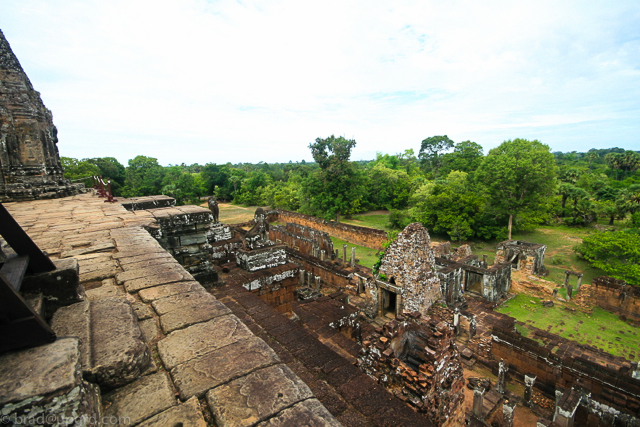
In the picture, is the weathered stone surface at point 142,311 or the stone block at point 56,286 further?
the weathered stone surface at point 142,311

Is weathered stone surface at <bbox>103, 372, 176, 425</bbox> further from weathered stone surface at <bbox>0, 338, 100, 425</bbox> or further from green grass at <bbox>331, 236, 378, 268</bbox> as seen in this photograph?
green grass at <bbox>331, 236, 378, 268</bbox>

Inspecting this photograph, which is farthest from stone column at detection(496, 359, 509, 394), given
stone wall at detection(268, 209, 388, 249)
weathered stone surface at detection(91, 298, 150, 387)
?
stone wall at detection(268, 209, 388, 249)

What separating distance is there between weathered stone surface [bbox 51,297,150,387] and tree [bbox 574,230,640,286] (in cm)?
1675

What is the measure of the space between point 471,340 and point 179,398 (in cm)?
937

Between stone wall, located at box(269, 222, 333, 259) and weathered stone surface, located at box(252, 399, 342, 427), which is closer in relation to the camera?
weathered stone surface, located at box(252, 399, 342, 427)

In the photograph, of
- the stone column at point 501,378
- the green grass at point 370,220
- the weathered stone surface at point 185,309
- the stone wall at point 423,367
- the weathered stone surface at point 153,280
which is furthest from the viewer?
the green grass at point 370,220

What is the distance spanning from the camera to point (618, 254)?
12.7 metres

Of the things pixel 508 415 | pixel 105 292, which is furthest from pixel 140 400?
pixel 508 415

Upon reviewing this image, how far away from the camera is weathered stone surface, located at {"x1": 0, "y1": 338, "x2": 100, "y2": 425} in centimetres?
94

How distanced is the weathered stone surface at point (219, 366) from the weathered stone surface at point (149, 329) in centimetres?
42

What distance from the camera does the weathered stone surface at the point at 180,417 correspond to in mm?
1228

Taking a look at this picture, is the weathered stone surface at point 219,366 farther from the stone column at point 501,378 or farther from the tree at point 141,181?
the tree at point 141,181

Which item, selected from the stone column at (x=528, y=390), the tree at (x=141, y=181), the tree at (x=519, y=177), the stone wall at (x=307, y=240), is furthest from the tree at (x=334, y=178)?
the tree at (x=141, y=181)

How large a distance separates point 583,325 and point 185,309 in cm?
1357
